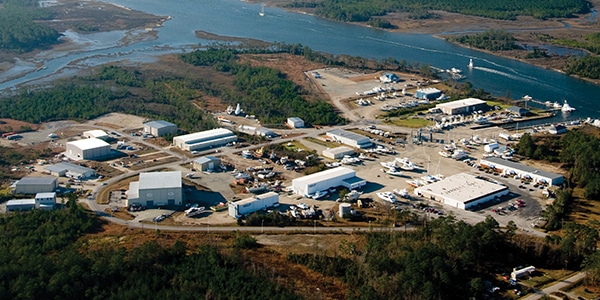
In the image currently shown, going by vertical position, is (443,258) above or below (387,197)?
above

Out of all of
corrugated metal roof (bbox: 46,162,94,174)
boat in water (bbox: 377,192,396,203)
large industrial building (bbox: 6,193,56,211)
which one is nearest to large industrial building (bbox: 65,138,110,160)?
corrugated metal roof (bbox: 46,162,94,174)

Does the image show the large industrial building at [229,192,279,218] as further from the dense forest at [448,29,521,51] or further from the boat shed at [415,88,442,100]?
the dense forest at [448,29,521,51]

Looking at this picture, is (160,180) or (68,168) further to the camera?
(68,168)

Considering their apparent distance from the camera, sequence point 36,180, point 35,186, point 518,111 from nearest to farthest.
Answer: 1. point 35,186
2. point 36,180
3. point 518,111

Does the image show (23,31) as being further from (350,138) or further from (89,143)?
(350,138)

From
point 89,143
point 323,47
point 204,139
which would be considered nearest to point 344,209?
point 204,139

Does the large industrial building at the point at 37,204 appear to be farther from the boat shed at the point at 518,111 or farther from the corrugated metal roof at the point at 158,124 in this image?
the boat shed at the point at 518,111
